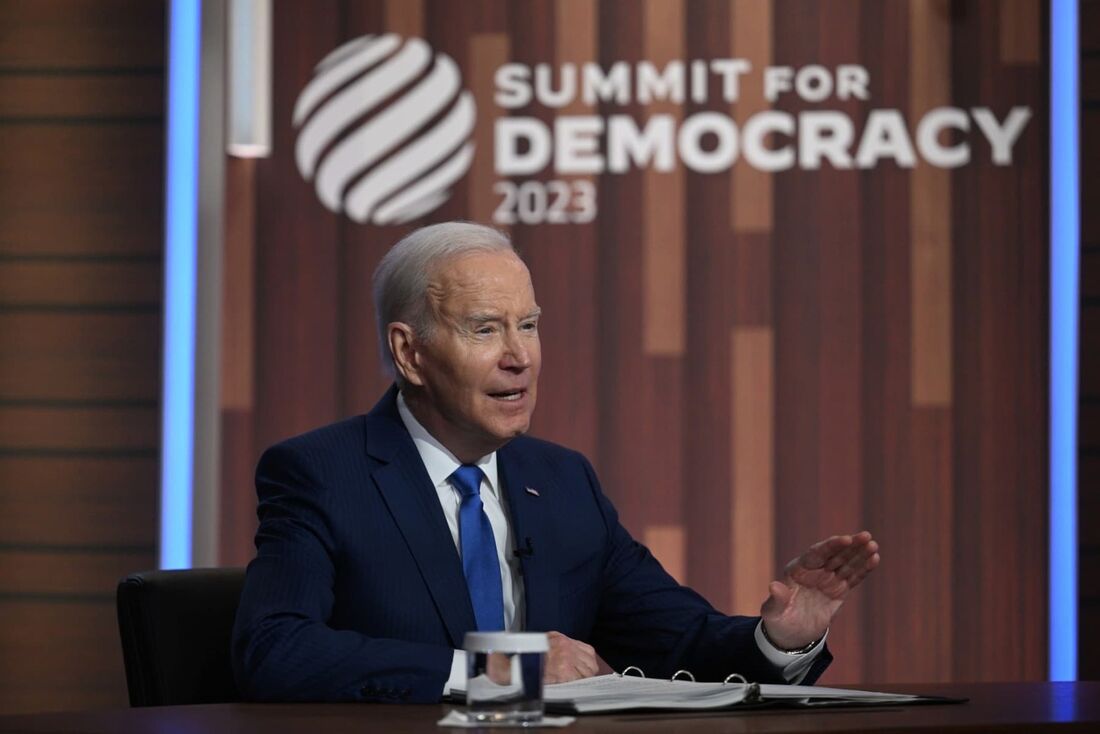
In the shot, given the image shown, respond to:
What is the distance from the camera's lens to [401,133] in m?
3.96

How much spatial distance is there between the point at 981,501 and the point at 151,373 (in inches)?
88.5

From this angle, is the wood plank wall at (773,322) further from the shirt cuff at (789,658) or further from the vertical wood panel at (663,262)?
the shirt cuff at (789,658)

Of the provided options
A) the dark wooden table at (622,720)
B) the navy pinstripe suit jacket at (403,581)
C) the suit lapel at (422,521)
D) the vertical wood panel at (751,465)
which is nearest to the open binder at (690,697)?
the dark wooden table at (622,720)

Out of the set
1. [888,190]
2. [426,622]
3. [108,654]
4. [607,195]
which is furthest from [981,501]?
[108,654]

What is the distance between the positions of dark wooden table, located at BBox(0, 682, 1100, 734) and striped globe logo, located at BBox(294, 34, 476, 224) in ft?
7.56

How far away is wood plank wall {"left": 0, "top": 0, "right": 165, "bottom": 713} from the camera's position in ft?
13.1

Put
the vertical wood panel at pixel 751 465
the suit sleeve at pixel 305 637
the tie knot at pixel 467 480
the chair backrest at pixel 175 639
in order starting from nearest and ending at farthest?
the suit sleeve at pixel 305 637 → the chair backrest at pixel 175 639 → the tie knot at pixel 467 480 → the vertical wood panel at pixel 751 465

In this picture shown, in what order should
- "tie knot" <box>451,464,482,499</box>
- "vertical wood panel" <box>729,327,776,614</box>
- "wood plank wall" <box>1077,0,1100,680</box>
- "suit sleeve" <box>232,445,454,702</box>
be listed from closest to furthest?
1. "suit sleeve" <box>232,445,454,702</box>
2. "tie knot" <box>451,464,482,499</box>
3. "wood plank wall" <box>1077,0,1100,680</box>
4. "vertical wood panel" <box>729,327,776,614</box>

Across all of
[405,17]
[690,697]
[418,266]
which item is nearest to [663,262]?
[405,17]

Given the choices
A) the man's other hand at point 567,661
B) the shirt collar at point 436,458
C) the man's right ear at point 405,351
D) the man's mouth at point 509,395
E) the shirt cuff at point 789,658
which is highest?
the man's right ear at point 405,351

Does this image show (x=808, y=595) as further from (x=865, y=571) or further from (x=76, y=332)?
(x=76, y=332)

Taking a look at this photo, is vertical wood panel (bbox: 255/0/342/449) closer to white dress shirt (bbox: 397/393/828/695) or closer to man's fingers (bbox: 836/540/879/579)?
white dress shirt (bbox: 397/393/828/695)

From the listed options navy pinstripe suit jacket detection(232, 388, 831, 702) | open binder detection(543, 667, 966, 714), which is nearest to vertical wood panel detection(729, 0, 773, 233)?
navy pinstripe suit jacket detection(232, 388, 831, 702)

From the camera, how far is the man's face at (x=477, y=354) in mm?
2416
